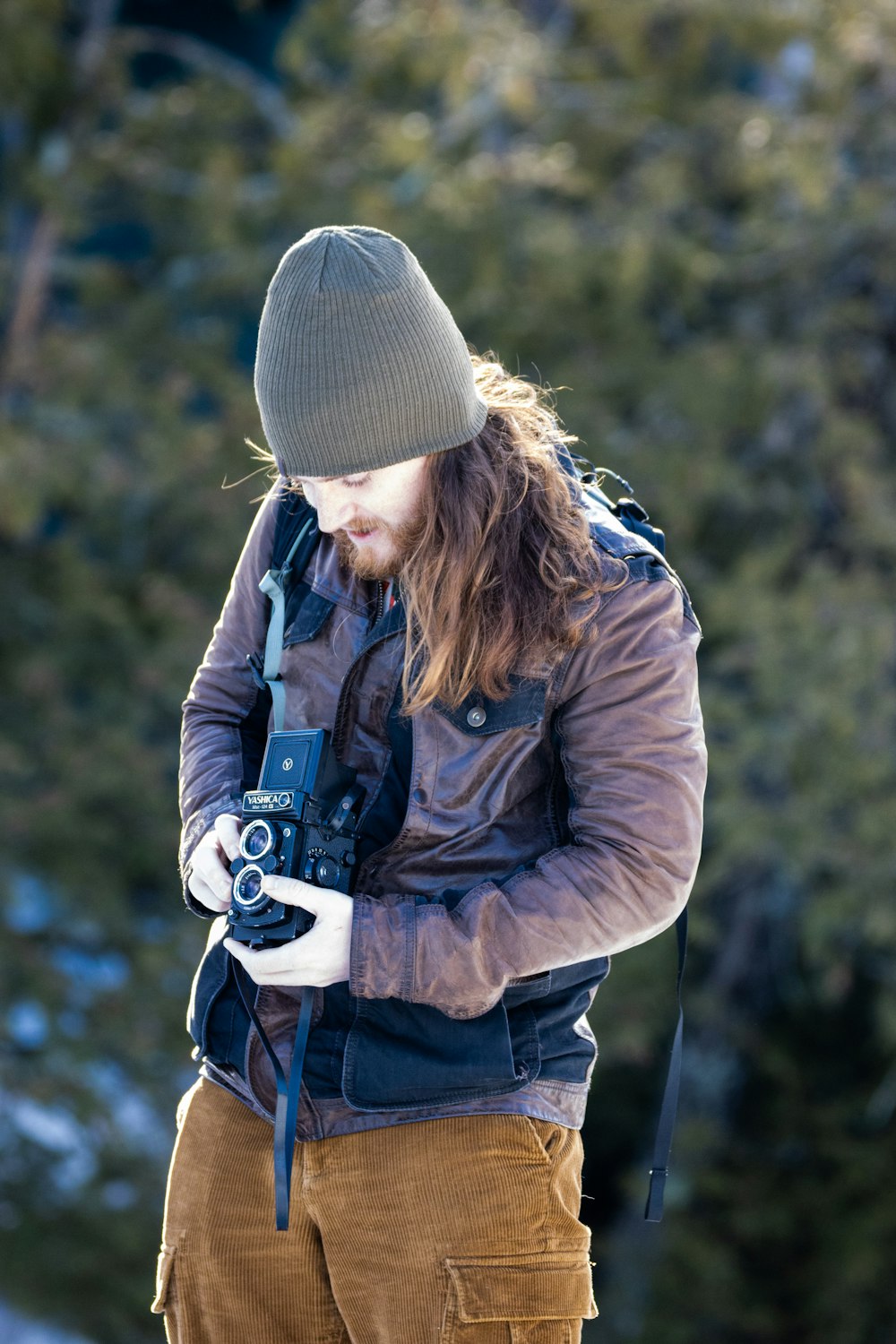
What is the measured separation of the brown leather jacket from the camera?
1.34 meters

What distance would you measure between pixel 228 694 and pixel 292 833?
0.34 metres

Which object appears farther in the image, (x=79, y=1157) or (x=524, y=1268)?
(x=79, y=1157)

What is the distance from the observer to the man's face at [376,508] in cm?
142

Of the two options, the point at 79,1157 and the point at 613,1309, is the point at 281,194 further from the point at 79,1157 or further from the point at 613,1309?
the point at 613,1309

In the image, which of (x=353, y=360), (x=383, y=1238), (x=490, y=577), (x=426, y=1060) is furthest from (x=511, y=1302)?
(x=353, y=360)

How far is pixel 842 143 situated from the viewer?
5637 millimetres

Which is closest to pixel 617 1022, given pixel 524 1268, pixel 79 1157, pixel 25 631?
pixel 79 1157

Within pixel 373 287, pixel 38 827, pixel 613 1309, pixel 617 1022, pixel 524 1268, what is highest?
pixel 373 287

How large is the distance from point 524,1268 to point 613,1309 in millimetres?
5492

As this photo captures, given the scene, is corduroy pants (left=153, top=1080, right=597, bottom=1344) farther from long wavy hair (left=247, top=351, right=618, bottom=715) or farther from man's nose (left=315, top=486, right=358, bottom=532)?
man's nose (left=315, top=486, right=358, bottom=532)

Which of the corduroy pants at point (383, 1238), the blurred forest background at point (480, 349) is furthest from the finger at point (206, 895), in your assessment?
the blurred forest background at point (480, 349)

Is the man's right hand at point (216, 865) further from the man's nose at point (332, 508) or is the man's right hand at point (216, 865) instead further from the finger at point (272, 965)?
the man's nose at point (332, 508)

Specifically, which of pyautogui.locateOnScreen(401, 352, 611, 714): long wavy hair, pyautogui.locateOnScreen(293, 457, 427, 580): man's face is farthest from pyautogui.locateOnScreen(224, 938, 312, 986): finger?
pyautogui.locateOnScreen(293, 457, 427, 580): man's face

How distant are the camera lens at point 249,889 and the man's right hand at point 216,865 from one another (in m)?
0.05
